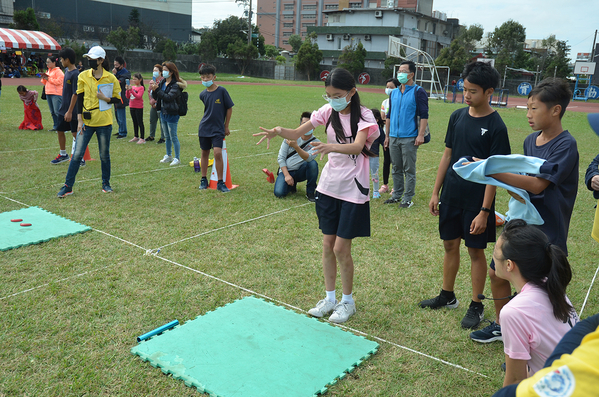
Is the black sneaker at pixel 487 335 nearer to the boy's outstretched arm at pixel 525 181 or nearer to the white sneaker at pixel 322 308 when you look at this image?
the white sneaker at pixel 322 308

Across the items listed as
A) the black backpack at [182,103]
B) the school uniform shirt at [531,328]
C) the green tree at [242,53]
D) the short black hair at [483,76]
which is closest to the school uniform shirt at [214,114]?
the black backpack at [182,103]

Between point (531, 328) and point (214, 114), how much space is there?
616 cm

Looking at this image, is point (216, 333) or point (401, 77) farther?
point (401, 77)

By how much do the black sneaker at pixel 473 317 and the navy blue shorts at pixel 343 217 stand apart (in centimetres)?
109

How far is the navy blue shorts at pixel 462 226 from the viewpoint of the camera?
11.5 ft

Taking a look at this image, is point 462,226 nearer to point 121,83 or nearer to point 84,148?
point 84,148

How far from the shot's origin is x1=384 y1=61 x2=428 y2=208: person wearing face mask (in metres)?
6.64

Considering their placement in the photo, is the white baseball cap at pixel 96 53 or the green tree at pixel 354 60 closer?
the white baseball cap at pixel 96 53

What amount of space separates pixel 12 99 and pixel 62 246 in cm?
1725

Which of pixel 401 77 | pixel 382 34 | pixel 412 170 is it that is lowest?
pixel 412 170

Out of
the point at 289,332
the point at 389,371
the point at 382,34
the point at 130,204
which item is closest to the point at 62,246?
the point at 130,204

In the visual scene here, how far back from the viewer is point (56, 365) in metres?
2.99

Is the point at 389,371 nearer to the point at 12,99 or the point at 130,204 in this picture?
the point at 130,204

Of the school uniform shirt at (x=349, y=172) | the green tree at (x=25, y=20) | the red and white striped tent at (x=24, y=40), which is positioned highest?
the green tree at (x=25, y=20)
